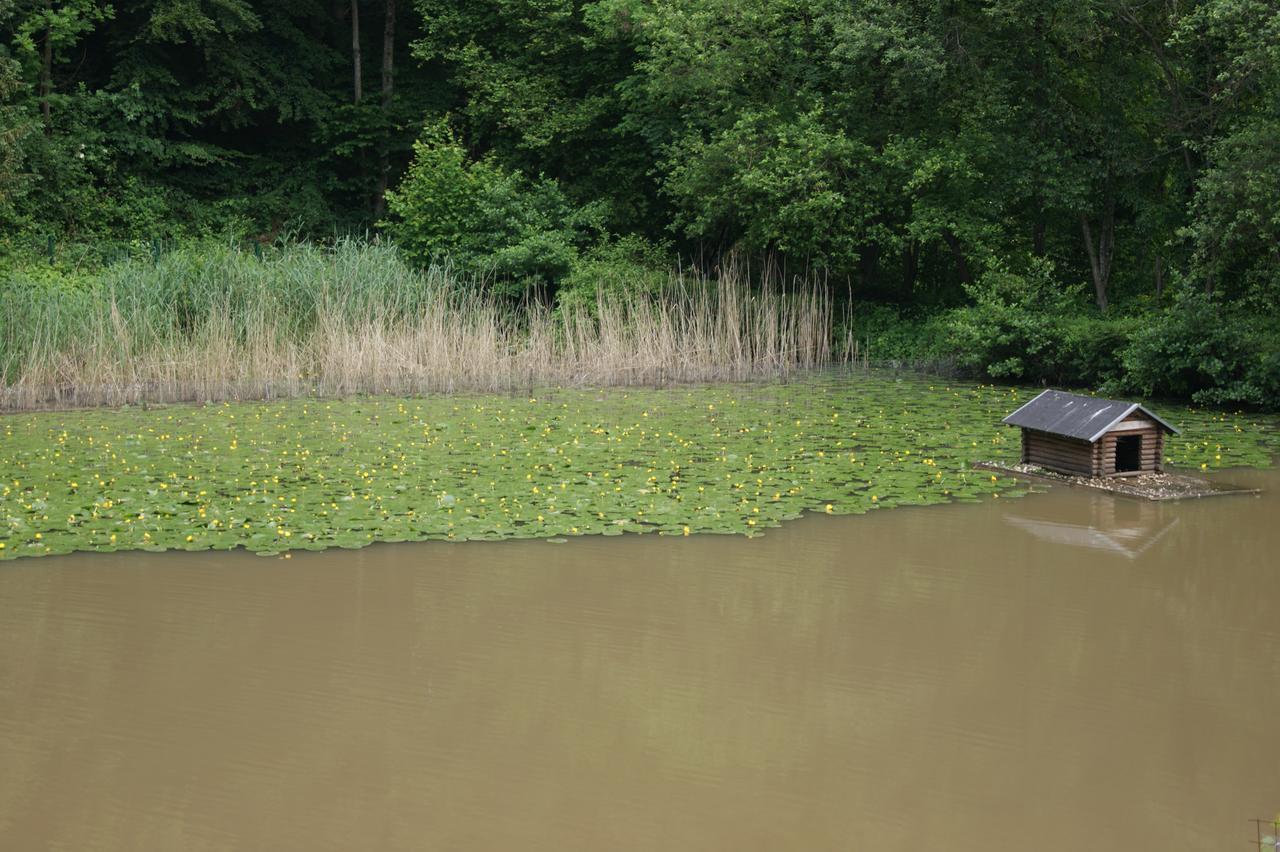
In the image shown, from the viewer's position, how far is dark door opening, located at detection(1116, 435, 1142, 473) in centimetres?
894

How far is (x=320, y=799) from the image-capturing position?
4.15 meters

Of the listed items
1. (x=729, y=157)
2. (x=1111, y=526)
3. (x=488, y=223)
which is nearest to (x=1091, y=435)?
(x=1111, y=526)

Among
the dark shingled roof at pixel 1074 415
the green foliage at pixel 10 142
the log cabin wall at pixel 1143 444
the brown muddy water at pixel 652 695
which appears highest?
the green foliage at pixel 10 142

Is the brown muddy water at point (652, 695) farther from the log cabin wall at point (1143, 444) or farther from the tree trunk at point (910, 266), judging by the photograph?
the tree trunk at point (910, 266)

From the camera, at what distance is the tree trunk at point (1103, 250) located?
15633mm

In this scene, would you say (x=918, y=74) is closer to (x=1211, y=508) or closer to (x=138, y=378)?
(x=1211, y=508)

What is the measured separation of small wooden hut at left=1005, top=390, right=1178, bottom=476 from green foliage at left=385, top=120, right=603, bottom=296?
371 inches

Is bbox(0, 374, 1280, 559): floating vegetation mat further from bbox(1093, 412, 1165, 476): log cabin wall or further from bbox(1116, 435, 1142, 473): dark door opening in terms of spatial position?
bbox(1116, 435, 1142, 473): dark door opening

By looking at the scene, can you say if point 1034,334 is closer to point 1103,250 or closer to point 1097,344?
point 1097,344

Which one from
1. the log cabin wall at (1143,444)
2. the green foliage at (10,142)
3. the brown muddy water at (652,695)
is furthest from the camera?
the green foliage at (10,142)

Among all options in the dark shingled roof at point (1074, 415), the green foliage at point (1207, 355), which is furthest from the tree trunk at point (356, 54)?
the dark shingled roof at point (1074, 415)

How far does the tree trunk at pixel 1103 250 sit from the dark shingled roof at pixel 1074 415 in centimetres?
703

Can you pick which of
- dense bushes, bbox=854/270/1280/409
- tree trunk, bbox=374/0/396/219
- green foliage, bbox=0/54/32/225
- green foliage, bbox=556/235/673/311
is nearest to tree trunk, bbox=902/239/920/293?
dense bushes, bbox=854/270/1280/409

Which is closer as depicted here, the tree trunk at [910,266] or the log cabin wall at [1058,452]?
the log cabin wall at [1058,452]
